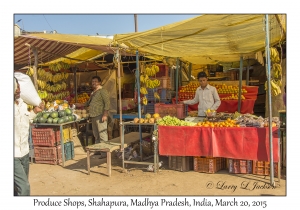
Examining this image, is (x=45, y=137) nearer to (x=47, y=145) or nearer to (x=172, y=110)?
(x=47, y=145)


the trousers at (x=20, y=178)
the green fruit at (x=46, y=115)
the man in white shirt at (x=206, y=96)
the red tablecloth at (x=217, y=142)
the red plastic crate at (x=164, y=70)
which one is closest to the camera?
the trousers at (x=20, y=178)

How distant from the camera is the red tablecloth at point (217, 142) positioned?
5324 mm

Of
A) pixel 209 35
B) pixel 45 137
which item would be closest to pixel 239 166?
pixel 209 35

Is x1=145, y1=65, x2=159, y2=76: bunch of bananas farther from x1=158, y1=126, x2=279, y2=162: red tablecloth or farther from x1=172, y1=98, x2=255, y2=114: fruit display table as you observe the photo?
x1=172, y1=98, x2=255, y2=114: fruit display table

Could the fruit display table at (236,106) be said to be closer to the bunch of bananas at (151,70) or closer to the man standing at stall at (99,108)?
the bunch of bananas at (151,70)

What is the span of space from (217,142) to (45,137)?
4.21 m

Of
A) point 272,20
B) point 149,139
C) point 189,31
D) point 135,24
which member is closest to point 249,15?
point 272,20

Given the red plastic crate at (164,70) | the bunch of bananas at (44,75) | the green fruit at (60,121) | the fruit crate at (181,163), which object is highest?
the red plastic crate at (164,70)

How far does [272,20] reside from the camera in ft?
17.5

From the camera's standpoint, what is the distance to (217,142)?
5633mm

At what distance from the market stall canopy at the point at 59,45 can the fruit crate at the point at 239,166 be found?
3.64 metres

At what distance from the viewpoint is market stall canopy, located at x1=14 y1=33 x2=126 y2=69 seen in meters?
6.99

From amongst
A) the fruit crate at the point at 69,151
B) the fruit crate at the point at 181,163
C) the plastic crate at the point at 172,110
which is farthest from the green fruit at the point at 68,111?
the fruit crate at the point at 181,163

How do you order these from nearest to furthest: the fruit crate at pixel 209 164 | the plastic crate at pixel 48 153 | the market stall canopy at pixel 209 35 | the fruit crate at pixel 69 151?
the market stall canopy at pixel 209 35
the fruit crate at pixel 209 164
the plastic crate at pixel 48 153
the fruit crate at pixel 69 151
